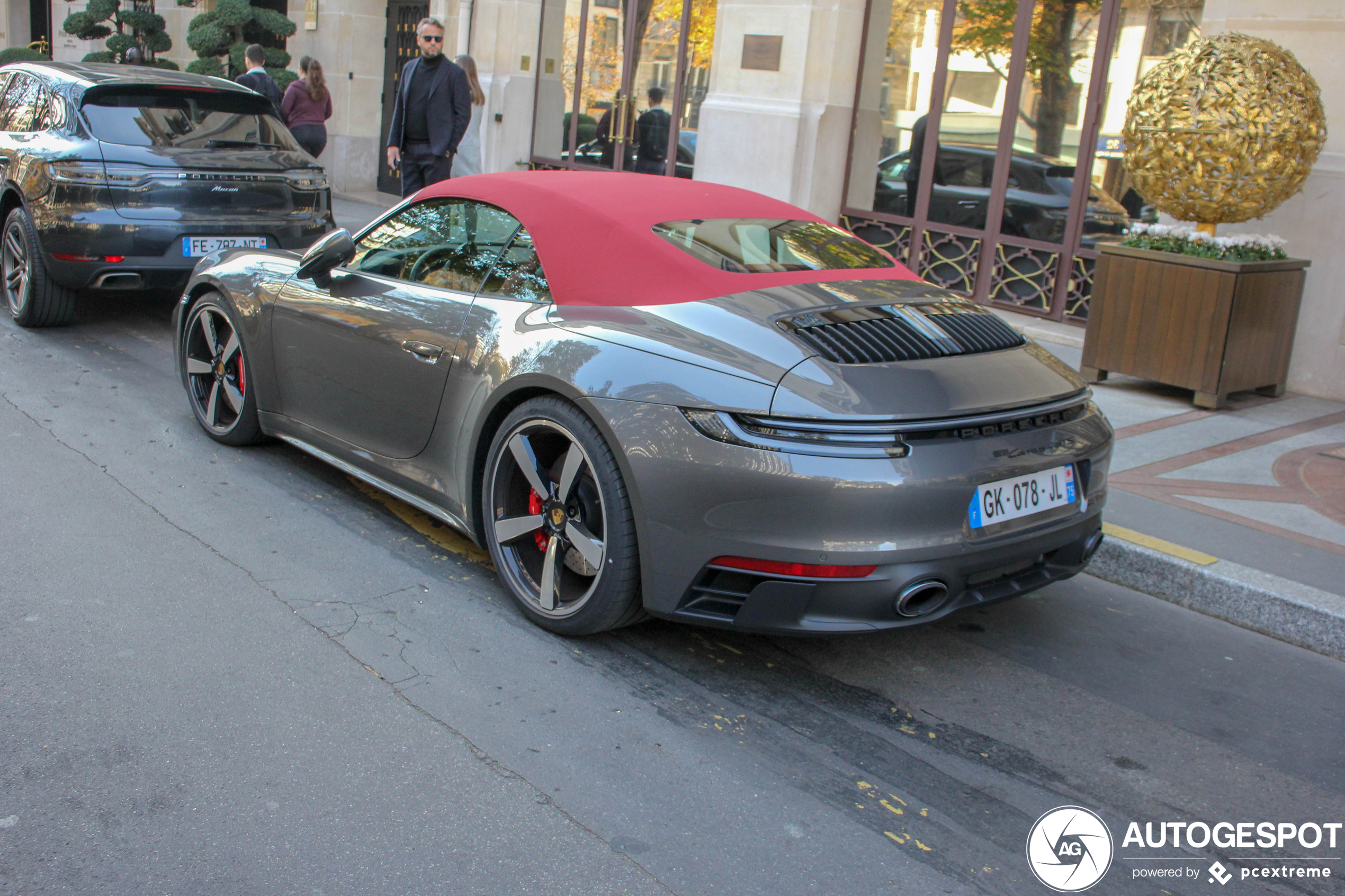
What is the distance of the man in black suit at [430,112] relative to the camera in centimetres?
941

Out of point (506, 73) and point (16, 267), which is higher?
point (506, 73)

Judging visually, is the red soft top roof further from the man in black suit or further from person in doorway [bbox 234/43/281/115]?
person in doorway [bbox 234/43/281/115]

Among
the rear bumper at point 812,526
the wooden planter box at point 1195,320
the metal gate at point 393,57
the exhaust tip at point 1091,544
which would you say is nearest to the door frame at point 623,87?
the metal gate at point 393,57

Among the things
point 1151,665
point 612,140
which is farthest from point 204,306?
point 612,140

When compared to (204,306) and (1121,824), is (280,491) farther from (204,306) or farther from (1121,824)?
(1121,824)

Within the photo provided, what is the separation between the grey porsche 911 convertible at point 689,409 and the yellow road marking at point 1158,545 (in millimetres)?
1023

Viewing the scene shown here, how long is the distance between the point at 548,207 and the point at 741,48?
7980mm


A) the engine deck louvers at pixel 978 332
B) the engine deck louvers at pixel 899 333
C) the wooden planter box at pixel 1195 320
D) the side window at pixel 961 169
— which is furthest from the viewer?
the side window at pixel 961 169

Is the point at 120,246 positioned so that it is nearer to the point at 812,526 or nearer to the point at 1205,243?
the point at 812,526

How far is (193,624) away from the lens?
359 cm

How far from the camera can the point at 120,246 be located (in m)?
7.09

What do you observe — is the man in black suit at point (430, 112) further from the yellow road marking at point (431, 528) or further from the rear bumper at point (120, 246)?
the yellow road marking at point (431, 528)

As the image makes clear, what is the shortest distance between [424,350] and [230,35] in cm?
Result: 1507

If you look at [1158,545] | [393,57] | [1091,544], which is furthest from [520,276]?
[393,57]
